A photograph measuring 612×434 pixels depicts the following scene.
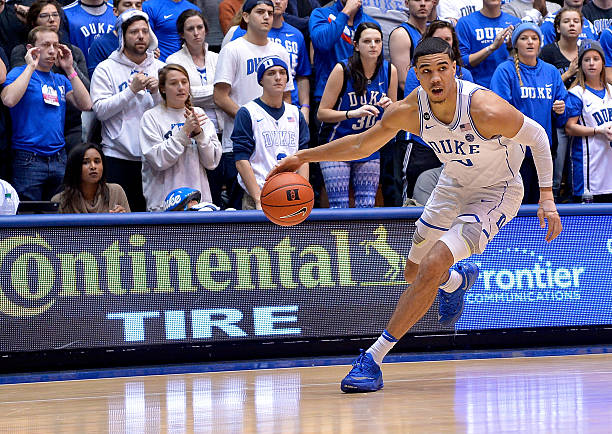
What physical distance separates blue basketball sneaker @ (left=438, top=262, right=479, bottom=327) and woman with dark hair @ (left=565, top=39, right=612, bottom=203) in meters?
3.35

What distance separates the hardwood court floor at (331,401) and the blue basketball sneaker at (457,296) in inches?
17.0

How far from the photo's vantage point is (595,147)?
954cm

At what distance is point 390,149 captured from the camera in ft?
30.5

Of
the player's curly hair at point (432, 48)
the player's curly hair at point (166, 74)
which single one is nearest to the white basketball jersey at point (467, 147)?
the player's curly hair at point (432, 48)

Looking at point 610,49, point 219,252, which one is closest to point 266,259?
point 219,252

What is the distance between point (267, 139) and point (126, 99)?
1419mm

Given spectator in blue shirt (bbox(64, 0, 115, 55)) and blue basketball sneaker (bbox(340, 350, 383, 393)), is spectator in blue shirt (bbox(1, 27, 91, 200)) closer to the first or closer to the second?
spectator in blue shirt (bbox(64, 0, 115, 55))

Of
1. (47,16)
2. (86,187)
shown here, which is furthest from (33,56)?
(86,187)

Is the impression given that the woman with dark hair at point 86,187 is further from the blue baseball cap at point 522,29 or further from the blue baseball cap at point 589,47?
the blue baseball cap at point 589,47

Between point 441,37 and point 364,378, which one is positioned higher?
point 441,37

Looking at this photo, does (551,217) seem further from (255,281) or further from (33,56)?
(33,56)

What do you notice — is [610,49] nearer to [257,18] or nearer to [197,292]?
[257,18]

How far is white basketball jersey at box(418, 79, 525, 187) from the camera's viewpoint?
577 centimetres

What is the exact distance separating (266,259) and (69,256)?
5.13ft
